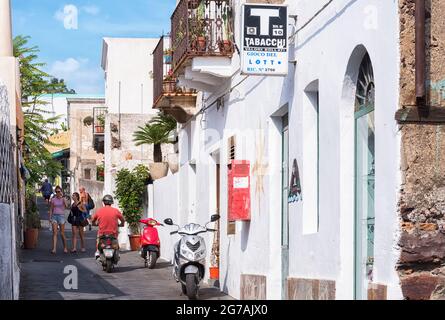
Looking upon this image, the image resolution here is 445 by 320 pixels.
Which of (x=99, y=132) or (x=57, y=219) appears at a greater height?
(x=99, y=132)

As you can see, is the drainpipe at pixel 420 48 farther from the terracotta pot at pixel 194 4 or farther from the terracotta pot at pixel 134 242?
the terracotta pot at pixel 134 242

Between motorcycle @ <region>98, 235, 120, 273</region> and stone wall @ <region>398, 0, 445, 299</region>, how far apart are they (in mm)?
11999

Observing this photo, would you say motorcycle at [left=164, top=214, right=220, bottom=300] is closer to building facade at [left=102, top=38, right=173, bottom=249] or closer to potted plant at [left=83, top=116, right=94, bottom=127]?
building facade at [left=102, top=38, right=173, bottom=249]

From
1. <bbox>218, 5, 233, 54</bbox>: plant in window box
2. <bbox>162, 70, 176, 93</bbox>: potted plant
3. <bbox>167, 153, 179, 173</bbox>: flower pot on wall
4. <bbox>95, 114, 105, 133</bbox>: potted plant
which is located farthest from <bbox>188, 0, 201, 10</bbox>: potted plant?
<bbox>95, 114, 105, 133</bbox>: potted plant

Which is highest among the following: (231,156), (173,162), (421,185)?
(173,162)

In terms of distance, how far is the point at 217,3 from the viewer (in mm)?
18594

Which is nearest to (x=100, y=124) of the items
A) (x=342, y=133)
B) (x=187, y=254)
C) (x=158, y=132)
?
(x=158, y=132)

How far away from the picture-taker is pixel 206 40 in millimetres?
18172

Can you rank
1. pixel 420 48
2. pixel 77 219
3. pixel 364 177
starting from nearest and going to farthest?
pixel 420 48 < pixel 364 177 < pixel 77 219

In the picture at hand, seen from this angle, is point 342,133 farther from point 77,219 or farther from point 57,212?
point 77,219

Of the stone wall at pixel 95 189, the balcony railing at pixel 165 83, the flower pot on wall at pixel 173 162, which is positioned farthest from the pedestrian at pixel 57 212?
the stone wall at pixel 95 189

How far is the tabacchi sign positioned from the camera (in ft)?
42.7

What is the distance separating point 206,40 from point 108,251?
5.07 meters
